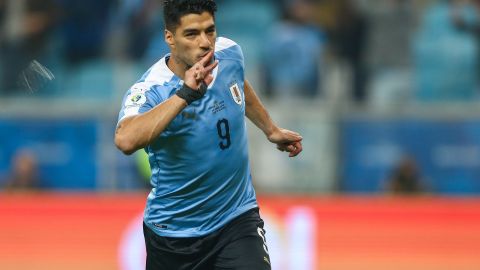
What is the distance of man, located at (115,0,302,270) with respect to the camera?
16.9ft

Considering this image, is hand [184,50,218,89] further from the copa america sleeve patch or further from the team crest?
the team crest

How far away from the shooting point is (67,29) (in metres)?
12.3

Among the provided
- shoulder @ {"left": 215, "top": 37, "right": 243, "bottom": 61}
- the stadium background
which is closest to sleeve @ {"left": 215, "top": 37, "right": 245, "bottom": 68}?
shoulder @ {"left": 215, "top": 37, "right": 243, "bottom": 61}

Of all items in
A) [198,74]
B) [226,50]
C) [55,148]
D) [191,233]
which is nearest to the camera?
[198,74]

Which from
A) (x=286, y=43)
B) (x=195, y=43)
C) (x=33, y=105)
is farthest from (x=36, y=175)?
(x=195, y=43)

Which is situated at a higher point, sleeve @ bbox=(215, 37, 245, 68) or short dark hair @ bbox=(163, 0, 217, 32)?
short dark hair @ bbox=(163, 0, 217, 32)

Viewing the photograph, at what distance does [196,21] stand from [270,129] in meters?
1.01

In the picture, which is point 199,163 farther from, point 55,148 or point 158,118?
point 55,148

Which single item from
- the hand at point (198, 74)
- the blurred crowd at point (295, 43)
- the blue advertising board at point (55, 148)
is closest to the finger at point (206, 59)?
the hand at point (198, 74)

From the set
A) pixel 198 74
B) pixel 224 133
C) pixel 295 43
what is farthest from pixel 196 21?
pixel 295 43

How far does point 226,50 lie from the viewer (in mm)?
5605

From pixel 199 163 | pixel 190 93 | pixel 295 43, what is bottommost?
pixel 199 163

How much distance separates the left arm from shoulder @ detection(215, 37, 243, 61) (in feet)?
0.81

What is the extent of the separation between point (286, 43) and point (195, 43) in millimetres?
6806
